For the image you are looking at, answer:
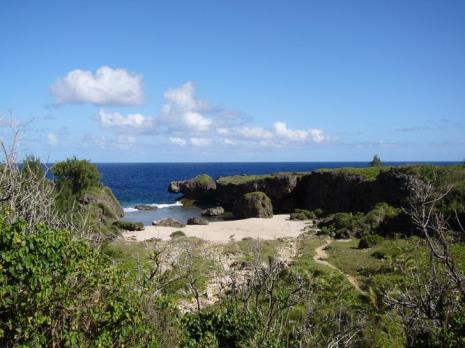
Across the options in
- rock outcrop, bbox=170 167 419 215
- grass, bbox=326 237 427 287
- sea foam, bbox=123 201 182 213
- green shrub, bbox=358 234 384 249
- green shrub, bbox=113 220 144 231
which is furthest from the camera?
sea foam, bbox=123 201 182 213

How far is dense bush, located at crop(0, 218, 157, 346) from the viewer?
21.0 feet

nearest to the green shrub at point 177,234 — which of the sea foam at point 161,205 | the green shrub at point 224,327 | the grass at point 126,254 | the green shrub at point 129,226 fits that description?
the grass at point 126,254

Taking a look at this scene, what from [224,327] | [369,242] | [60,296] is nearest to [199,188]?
[369,242]

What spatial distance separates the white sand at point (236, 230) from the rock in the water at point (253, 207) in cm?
302

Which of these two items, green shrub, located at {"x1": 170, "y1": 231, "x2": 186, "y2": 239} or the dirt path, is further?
green shrub, located at {"x1": 170, "y1": 231, "x2": 186, "y2": 239}

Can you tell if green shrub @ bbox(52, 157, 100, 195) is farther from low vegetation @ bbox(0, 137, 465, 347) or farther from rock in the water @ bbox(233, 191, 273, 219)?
low vegetation @ bbox(0, 137, 465, 347)

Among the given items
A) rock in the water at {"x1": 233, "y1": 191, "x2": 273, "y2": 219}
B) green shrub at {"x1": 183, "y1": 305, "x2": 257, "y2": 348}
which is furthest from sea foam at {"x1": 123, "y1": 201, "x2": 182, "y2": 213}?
green shrub at {"x1": 183, "y1": 305, "x2": 257, "y2": 348}

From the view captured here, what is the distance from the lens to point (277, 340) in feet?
29.3

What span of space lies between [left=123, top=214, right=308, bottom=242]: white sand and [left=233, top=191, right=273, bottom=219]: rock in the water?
9.90ft

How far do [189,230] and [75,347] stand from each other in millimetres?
35095

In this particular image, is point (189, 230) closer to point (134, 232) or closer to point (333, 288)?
point (134, 232)

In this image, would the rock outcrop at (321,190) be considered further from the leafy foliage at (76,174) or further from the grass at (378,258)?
the leafy foliage at (76,174)

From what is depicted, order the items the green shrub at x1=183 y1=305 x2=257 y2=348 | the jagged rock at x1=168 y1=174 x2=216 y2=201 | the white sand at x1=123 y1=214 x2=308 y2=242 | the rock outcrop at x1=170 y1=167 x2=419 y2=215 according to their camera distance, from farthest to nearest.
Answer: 1. the jagged rock at x1=168 y1=174 x2=216 y2=201
2. the rock outcrop at x1=170 y1=167 x2=419 y2=215
3. the white sand at x1=123 y1=214 x2=308 y2=242
4. the green shrub at x1=183 y1=305 x2=257 y2=348

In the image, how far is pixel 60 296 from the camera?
6.92m
